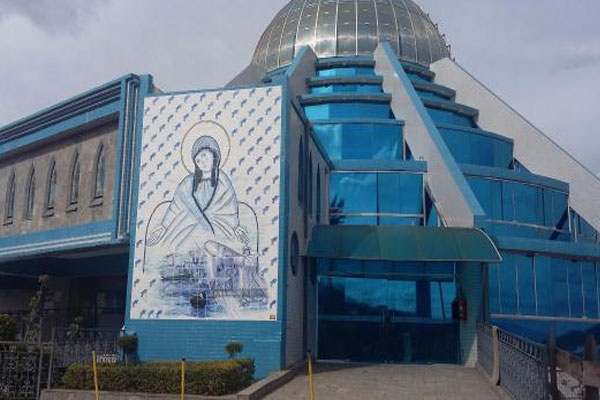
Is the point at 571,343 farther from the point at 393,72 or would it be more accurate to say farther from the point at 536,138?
the point at 393,72

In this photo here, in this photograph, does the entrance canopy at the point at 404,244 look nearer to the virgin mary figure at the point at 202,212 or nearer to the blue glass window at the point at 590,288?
the virgin mary figure at the point at 202,212

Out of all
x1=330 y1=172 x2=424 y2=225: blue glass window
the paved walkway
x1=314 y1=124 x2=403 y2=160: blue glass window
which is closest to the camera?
the paved walkway

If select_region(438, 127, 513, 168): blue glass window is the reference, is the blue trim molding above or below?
below

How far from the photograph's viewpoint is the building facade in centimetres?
1698

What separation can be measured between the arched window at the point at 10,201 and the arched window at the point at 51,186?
2584 mm

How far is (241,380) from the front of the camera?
14.3 m

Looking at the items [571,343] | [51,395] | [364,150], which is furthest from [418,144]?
[51,395]

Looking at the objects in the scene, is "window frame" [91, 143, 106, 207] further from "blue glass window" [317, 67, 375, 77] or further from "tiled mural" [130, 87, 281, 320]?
"blue glass window" [317, 67, 375, 77]

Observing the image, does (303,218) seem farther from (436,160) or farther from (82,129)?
(82,129)

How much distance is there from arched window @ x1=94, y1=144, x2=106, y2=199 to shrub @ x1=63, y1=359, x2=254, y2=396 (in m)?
7.40

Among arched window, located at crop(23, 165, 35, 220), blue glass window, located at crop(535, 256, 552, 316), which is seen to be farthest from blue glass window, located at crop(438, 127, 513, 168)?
arched window, located at crop(23, 165, 35, 220)

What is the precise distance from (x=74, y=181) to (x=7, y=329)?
796 centimetres

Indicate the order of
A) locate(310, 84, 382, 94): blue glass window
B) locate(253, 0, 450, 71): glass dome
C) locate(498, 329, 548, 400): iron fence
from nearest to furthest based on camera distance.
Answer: locate(498, 329, 548, 400): iron fence → locate(310, 84, 382, 94): blue glass window → locate(253, 0, 450, 71): glass dome

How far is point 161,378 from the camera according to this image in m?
13.6
